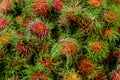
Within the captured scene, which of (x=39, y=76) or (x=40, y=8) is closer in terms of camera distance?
(x=39, y=76)

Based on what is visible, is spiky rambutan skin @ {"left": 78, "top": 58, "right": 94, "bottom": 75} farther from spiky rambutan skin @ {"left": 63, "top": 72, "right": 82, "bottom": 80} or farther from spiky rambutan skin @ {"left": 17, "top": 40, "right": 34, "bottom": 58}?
spiky rambutan skin @ {"left": 17, "top": 40, "right": 34, "bottom": 58}

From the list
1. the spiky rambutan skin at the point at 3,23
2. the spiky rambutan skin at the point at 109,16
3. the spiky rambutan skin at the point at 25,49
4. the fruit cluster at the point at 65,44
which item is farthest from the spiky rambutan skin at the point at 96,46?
the spiky rambutan skin at the point at 3,23

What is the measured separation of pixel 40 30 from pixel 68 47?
Result: 0.13m

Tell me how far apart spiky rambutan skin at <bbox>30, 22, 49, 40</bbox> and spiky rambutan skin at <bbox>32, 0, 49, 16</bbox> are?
0.08 metres

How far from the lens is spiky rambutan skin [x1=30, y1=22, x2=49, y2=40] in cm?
139

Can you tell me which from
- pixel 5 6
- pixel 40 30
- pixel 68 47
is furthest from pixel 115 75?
pixel 5 6

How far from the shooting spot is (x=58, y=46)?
53.4 inches

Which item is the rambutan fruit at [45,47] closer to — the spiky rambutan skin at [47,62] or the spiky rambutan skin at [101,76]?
the spiky rambutan skin at [47,62]

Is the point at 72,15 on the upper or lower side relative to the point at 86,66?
upper

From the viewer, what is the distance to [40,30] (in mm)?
1388

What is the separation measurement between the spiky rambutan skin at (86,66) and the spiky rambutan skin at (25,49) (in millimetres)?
182

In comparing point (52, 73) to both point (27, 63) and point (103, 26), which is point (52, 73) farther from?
point (103, 26)

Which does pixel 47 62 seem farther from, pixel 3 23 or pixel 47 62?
pixel 3 23

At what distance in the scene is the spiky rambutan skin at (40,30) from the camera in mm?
1390
